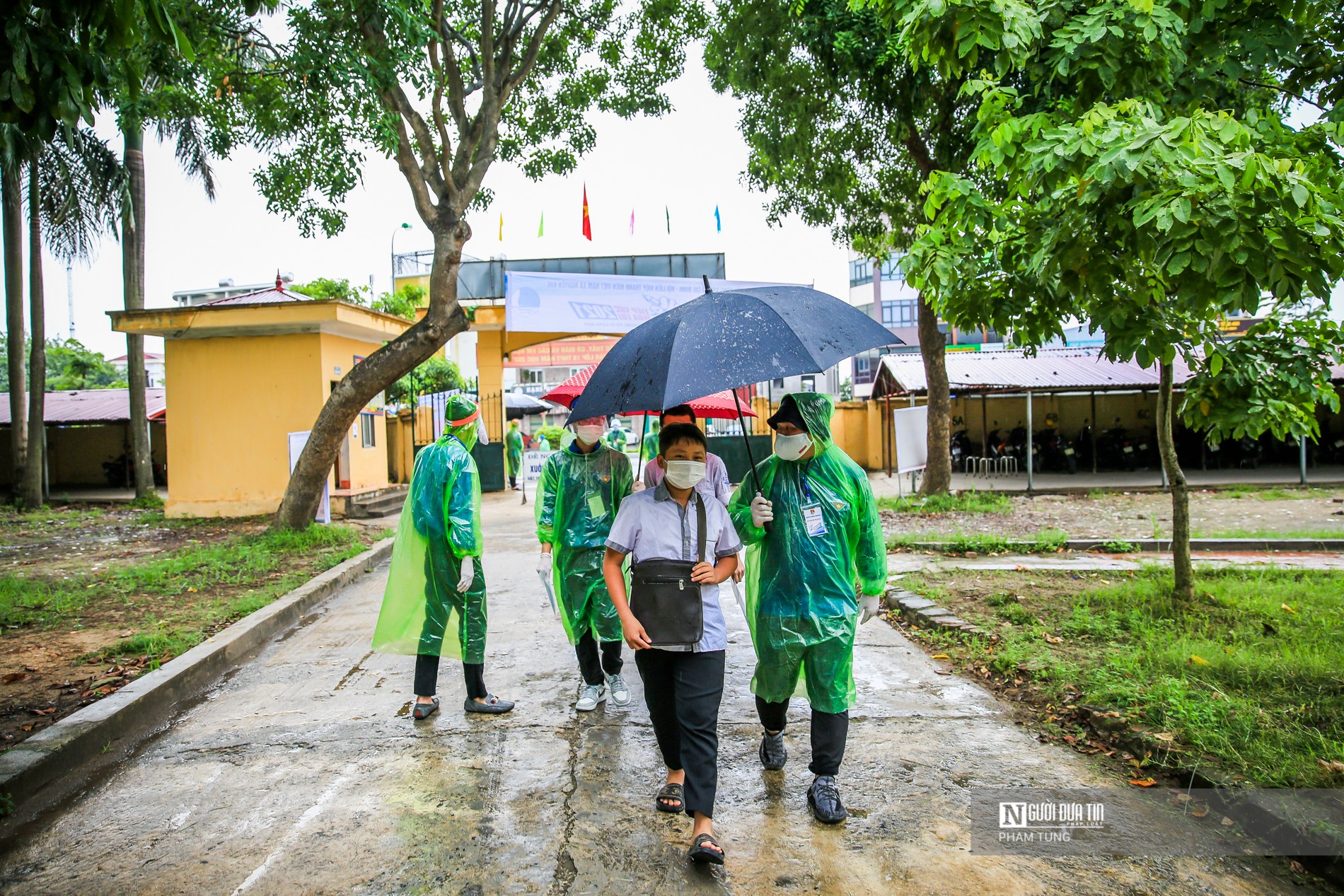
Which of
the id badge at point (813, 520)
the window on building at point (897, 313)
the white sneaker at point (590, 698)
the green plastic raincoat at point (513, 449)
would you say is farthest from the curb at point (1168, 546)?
the window on building at point (897, 313)

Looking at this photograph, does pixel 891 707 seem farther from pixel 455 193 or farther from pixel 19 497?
pixel 19 497

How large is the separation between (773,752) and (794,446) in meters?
1.38

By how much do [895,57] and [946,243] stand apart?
5.97 meters

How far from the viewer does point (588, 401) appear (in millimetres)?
3375

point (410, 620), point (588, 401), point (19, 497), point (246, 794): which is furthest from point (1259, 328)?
point (19, 497)

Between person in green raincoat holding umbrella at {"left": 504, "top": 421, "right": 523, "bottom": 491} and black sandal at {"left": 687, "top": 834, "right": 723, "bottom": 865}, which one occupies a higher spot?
person in green raincoat holding umbrella at {"left": 504, "top": 421, "right": 523, "bottom": 491}

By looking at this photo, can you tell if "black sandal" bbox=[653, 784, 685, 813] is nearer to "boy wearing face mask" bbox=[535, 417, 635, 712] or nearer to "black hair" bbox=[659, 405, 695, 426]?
"boy wearing face mask" bbox=[535, 417, 635, 712]

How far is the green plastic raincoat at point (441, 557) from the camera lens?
441cm

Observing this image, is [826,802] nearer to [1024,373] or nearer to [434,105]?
[434,105]

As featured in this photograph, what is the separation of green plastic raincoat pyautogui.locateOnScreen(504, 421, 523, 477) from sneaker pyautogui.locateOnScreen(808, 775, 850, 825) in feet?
50.0

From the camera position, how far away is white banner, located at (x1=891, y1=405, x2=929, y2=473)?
1396 cm

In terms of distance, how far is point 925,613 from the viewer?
6.33m

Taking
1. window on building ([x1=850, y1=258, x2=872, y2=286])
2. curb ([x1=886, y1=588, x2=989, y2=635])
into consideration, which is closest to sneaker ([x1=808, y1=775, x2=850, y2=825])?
curb ([x1=886, y1=588, x2=989, y2=635])

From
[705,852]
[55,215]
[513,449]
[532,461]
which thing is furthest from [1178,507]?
[55,215]
